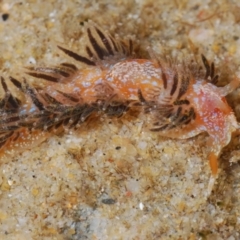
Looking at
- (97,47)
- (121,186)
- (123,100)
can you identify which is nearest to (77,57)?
(97,47)

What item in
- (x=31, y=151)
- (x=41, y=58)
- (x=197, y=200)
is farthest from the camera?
(x=41, y=58)

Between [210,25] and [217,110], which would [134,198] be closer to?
[217,110]

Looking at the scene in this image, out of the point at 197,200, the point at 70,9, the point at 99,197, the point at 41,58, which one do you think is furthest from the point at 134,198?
the point at 70,9

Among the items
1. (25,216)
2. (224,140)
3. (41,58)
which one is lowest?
(224,140)

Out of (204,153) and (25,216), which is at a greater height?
(25,216)

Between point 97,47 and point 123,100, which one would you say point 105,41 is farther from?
point 123,100

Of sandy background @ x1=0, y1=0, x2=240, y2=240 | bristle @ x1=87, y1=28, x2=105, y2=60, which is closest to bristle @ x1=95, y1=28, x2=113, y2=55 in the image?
bristle @ x1=87, y1=28, x2=105, y2=60

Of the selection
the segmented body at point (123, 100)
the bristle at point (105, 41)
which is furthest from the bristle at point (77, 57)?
the bristle at point (105, 41)

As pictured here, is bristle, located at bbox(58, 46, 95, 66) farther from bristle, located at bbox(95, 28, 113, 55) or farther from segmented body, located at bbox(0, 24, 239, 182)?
bristle, located at bbox(95, 28, 113, 55)

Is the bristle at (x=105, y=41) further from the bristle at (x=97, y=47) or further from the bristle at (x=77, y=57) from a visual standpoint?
the bristle at (x=77, y=57)
